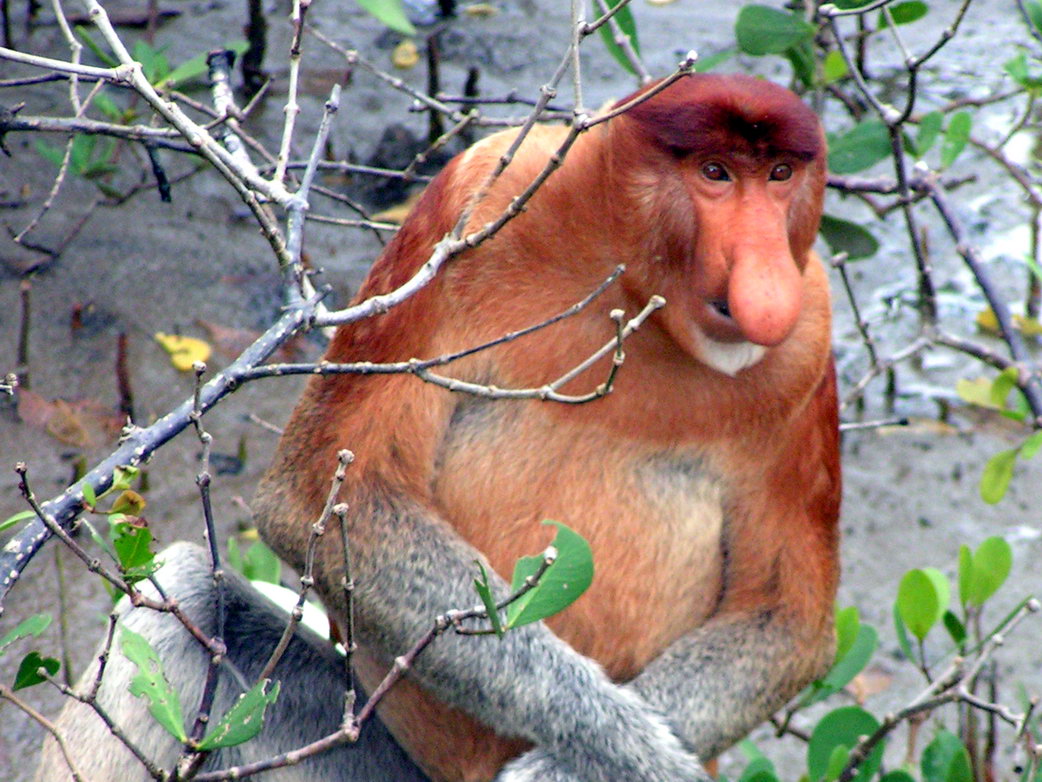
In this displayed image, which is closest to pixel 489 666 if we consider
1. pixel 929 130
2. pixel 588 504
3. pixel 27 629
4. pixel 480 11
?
pixel 588 504

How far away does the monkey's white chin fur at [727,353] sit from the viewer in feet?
6.59

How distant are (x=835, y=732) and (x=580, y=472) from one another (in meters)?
0.90

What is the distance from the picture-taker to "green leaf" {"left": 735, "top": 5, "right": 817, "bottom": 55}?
9.77 ft

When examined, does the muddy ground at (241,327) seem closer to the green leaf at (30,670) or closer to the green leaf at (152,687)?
the green leaf at (30,670)

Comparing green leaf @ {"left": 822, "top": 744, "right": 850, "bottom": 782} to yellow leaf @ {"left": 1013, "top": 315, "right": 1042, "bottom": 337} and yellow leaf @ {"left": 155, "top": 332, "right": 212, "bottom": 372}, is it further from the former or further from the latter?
yellow leaf @ {"left": 1013, "top": 315, "right": 1042, "bottom": 337}

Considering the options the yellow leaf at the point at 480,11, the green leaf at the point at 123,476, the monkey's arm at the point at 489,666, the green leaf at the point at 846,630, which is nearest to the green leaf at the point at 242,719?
the green leaf at the point at 123,476

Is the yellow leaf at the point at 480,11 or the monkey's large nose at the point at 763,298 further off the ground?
the monkey's large nose at the point at 763,298

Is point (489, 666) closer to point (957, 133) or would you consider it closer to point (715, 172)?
point (715, 172)

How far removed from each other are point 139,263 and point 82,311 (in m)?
0.34

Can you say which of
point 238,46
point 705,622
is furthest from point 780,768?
point 238,46

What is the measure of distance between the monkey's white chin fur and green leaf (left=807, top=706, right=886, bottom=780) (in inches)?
38.2

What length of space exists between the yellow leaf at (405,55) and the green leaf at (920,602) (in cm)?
362

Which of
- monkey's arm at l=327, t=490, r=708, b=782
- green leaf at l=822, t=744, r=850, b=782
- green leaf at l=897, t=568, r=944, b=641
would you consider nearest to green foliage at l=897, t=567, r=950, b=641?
green leaf at l=897, t=568, r=944, b=641

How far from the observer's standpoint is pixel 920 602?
2777 mm
